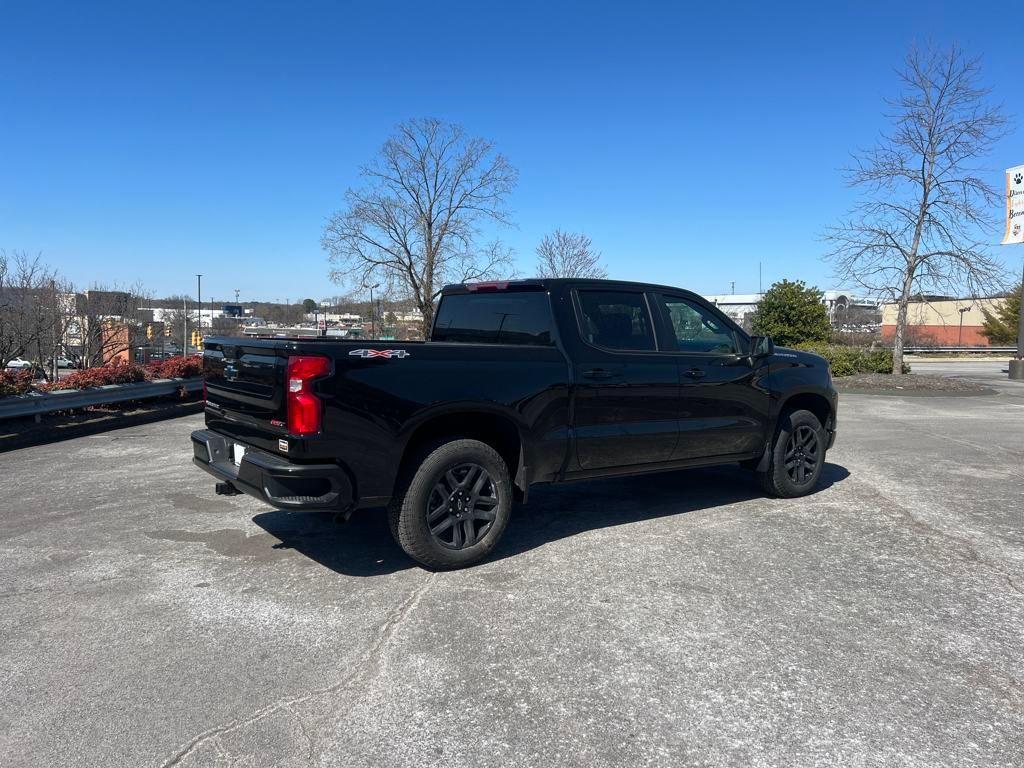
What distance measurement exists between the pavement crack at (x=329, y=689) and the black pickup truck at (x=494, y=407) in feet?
1.97

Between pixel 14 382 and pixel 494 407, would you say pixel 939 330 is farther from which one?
pixel 494 407

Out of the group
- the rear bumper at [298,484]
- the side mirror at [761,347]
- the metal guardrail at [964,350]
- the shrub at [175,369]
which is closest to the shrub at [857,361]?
the side mirror at [761,347]

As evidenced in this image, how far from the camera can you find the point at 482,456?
470 cm

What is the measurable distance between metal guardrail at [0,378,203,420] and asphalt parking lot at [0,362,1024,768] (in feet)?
11.0

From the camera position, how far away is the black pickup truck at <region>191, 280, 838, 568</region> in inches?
164

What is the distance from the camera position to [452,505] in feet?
15.2

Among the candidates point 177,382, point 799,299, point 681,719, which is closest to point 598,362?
point 681,719

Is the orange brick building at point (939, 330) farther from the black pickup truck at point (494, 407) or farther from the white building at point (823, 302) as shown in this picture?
the black pickup truck at point (494, 407)

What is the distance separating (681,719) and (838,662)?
1.00 meters

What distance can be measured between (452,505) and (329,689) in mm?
1598

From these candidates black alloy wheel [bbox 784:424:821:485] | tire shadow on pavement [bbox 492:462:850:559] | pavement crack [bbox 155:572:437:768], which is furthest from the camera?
black alloy wheel [bbox 784:424:821:485]

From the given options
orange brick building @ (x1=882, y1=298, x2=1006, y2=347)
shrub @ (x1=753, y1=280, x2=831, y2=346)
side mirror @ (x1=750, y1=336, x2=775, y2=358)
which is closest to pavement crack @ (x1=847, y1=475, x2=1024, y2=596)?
side mirror @ (x1=750, y1=336, x2=775, y2=358)

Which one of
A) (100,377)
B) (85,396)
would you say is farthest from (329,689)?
(100,377)

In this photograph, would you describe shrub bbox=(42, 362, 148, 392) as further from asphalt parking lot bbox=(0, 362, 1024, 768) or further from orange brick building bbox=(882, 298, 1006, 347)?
orange brick building bbox=(882, 298, 1006, 347)
